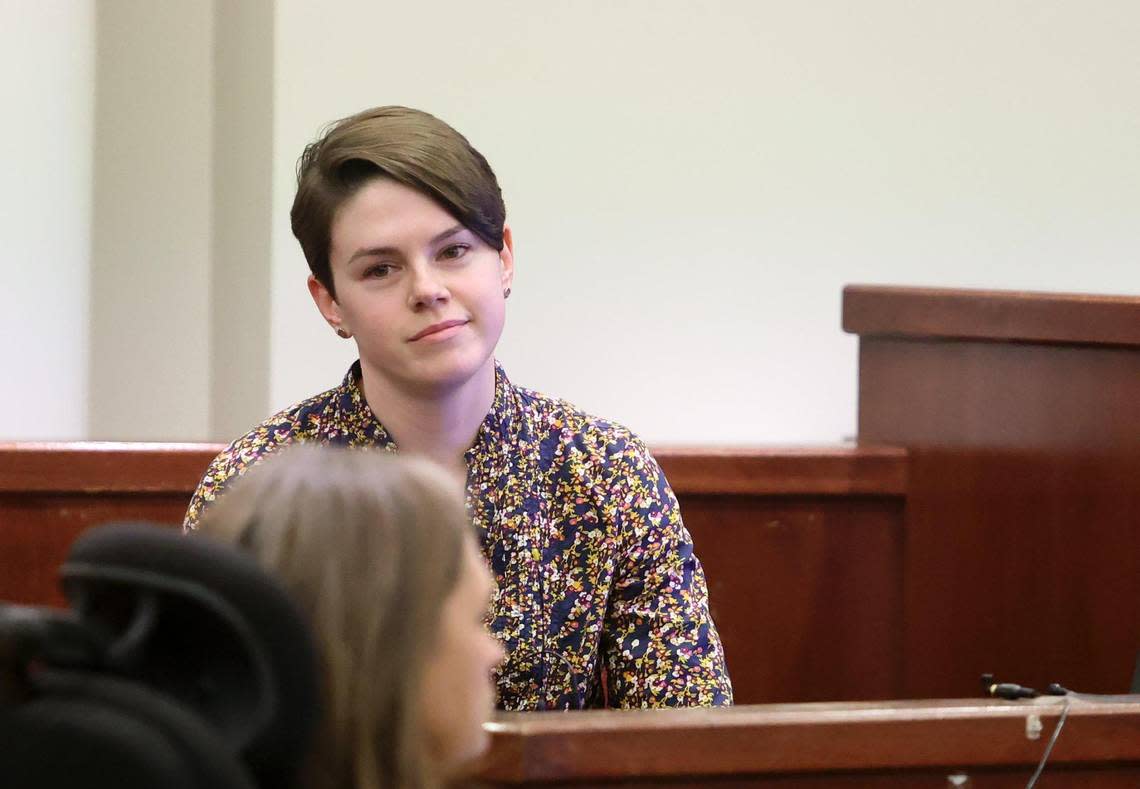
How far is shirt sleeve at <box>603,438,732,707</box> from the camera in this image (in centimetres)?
159

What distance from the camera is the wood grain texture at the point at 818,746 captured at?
1090mm

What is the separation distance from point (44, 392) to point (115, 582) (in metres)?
2.17

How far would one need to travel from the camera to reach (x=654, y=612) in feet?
5.33

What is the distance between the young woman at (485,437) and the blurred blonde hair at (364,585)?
75cm

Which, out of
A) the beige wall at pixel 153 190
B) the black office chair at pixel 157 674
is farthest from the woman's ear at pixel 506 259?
the beige wall at pixel 153 190

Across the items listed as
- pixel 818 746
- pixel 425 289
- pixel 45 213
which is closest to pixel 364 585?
pixel 818 746

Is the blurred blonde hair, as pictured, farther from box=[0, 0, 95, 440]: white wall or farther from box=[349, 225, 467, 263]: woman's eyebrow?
box=[0, 0, 95, 440]: white wall

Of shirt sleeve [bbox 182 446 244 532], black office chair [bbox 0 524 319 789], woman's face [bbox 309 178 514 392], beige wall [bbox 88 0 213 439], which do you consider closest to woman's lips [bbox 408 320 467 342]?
woman's face [bbox 309 178 514 392]

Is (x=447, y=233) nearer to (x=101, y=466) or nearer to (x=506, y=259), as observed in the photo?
(x=506, y=259)

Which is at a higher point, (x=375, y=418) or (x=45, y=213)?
(x=45, y=213)

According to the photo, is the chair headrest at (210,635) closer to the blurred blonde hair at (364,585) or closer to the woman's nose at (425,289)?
the blurred blonde hair at (364,585)

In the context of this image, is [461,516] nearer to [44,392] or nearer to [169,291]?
[44,392]

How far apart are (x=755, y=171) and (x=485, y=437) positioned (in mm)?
1550

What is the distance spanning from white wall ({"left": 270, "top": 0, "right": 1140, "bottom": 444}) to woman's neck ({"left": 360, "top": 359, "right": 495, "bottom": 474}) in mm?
1270
